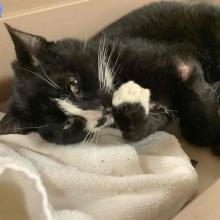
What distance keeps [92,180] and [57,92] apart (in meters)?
0.23

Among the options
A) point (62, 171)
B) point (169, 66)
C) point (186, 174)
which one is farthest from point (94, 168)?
point (169, 66)

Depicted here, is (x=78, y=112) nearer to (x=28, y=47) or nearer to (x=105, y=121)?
(x=105, y=121)

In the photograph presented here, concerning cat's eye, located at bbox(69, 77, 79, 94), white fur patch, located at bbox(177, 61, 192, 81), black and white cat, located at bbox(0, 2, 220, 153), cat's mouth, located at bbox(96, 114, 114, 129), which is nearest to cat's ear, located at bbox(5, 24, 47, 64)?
black and white cat, located at bbox(0, 2, 220, 153)

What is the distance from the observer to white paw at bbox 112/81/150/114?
94cm

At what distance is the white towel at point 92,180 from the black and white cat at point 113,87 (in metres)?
0.05

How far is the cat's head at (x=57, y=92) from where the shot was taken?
3.12 feet

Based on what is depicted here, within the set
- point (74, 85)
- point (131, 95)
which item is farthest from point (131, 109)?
point (74, 85)

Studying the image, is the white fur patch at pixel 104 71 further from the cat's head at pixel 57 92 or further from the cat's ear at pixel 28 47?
the cat's ear at pixel 28 47

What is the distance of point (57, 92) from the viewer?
956 millimetres

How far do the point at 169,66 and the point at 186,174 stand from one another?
12.5 inches

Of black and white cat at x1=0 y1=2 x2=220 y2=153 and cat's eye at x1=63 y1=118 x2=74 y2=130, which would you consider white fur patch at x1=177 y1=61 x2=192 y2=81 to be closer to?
black and white cat at x1=0 y1=2 x2=220 y2=153

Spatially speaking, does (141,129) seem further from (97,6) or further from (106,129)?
(97,6)

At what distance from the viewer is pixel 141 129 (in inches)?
37.9

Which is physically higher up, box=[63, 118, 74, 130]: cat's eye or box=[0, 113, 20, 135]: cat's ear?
box=[63, 118, 74, 130]: cat's eye
